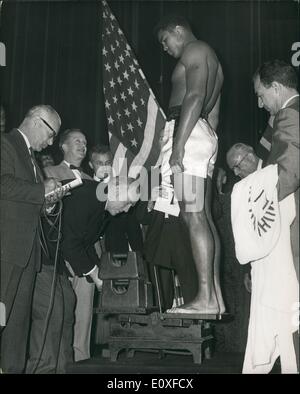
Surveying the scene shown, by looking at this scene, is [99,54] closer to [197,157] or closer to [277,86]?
[197,157]

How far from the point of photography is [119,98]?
4504 mm

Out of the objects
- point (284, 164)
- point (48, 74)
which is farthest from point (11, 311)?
point (48, 74)

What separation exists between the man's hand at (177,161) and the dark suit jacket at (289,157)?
1.81 ft

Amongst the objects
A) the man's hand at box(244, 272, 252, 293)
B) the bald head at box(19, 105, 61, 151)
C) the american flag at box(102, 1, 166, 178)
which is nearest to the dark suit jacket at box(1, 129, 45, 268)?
the bald head at box(19, 105, 61, 151)

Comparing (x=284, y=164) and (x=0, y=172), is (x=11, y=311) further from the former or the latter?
(x=284, y=164)

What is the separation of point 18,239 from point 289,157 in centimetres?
140

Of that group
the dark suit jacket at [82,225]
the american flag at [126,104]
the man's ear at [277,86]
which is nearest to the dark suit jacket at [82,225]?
the dark suit jacket at [82,225]

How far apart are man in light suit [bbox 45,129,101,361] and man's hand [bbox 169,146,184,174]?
2.59 feet

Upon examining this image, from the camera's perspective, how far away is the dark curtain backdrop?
12.6 ft

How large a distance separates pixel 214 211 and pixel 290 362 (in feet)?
4.51

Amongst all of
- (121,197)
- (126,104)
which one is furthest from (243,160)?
(126,104)

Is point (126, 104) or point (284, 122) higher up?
point (126, 104)

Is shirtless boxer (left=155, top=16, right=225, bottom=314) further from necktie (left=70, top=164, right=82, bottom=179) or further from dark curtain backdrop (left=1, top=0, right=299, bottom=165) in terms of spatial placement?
dark curtain backdrop (left=1, top=0, right=299, bottom=165)

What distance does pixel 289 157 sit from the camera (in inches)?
82.2
